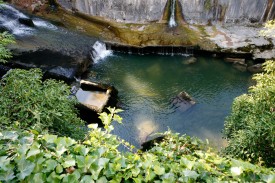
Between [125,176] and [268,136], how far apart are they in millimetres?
4729

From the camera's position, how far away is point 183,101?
1360cm

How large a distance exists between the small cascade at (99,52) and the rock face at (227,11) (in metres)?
6.63

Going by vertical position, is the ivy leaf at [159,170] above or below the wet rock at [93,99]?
above

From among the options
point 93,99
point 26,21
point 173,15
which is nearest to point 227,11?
point 173,15

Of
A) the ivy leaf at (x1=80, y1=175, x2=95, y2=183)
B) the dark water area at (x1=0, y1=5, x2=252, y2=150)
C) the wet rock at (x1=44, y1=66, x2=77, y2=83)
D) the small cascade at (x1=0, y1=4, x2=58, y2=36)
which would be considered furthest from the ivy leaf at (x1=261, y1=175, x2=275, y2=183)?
the small cascade at (x1=0, y1=4, x2=58, y2=36)

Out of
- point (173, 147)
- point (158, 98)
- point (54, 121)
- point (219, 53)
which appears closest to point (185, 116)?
point (158, 98)

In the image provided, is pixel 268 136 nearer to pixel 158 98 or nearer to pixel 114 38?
pixel 158 98

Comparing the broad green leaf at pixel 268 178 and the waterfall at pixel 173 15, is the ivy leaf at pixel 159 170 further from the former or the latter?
the waterfall at pixel 173 15

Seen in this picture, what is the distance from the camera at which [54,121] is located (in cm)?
680

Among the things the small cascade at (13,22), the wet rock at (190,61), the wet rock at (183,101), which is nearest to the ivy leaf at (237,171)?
the wet rock at (183,101)

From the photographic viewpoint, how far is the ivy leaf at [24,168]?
105 inches

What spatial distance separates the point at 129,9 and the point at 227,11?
7.10 m

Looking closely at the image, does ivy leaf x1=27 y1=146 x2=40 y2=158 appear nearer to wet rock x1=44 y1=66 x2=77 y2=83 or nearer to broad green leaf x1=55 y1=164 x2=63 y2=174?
broad green leaf x1=55 y1=164 x2=63 y2=174

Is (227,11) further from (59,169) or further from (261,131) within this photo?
(59,169)
